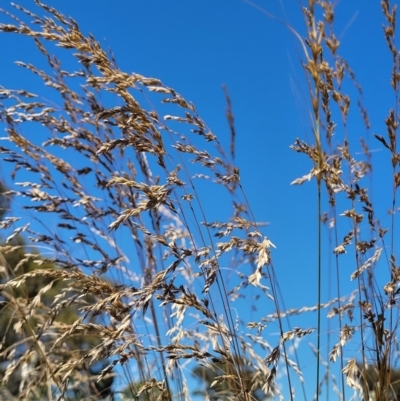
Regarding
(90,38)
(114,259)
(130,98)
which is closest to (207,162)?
(130,98)

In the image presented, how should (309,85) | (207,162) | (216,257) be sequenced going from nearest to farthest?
(309,85) → (216,257) → (207,162)

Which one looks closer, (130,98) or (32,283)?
(130,98)

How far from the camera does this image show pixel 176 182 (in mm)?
1914

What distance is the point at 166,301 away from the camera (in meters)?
1.80

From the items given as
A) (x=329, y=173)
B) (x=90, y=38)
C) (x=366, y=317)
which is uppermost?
(x=90, y=38)

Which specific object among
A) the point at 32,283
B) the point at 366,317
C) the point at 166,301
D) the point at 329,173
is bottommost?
the point at 32,283

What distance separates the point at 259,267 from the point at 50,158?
1692 mm

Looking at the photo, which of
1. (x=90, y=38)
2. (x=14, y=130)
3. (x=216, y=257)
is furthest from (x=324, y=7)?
(x=14, y=130)

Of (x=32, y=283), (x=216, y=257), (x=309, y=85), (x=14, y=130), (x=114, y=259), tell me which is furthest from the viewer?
(x=32, y=283)

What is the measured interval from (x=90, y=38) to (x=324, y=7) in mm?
836

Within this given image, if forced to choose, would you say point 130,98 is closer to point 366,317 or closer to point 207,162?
point 207,162

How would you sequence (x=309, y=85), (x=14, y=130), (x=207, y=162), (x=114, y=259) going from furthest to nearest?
(x=14, y=130)
(x=114, y=259)
(x=207, y=162)
(x=309, y=85)

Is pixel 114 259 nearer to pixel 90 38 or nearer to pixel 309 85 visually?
pixel 90 38

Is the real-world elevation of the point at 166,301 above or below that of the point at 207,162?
below
